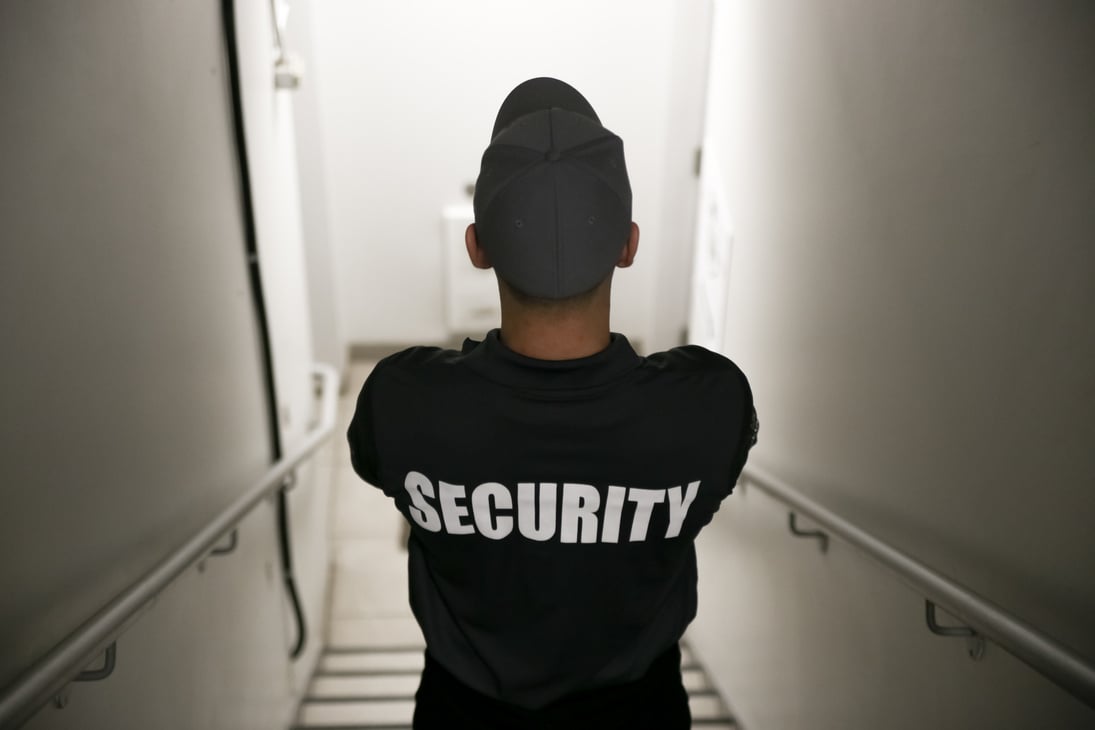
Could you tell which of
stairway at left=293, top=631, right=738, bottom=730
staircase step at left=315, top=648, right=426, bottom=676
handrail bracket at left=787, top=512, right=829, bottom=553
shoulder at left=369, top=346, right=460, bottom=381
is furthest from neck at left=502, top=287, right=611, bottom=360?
staircase step at left=315, top=648, right=426, bottom=676

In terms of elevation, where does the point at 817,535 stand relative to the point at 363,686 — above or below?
above

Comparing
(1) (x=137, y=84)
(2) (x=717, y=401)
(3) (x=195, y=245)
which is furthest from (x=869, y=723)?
(1) (x=137, y=84)

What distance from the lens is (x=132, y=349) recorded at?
1270 mm

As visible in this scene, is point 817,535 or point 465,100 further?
point 465,100

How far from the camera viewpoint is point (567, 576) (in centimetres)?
113

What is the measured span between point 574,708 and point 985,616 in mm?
633

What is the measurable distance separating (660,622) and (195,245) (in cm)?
118

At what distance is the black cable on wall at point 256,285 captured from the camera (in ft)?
5.66

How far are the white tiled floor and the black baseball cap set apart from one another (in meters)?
1.89

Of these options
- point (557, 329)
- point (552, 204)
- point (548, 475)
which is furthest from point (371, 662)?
point (552, 204)

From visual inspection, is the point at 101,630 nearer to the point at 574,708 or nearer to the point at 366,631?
the point at 574,708

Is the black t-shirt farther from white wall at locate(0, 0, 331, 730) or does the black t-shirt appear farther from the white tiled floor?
the white tiled floor

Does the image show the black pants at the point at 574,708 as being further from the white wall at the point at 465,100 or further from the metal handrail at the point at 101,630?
the white wall at the point at 465,100

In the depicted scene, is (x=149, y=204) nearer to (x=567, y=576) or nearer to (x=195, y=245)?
(x=195, y=245)
